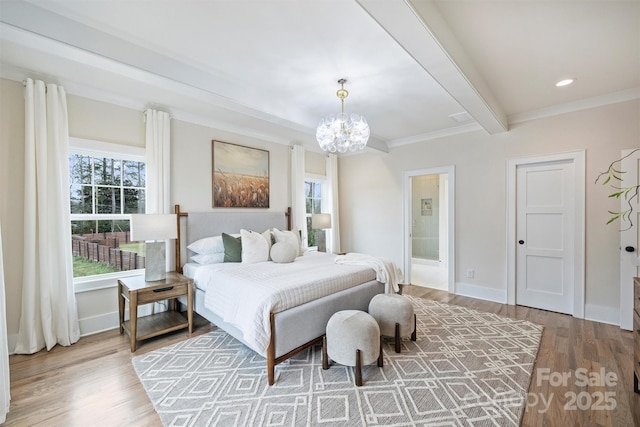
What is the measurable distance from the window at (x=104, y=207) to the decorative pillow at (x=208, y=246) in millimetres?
657

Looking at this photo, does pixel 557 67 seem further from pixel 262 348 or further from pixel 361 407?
pixel 262 348

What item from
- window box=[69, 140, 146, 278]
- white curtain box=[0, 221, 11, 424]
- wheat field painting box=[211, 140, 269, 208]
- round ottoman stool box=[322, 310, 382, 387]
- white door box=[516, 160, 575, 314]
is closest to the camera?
white curtain box=[0, 221, 11, 424]

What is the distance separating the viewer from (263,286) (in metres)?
2.28

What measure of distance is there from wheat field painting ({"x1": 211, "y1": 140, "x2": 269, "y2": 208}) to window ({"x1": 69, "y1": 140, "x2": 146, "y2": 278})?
0.93 meters

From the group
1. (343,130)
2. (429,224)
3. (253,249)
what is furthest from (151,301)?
(429,224)

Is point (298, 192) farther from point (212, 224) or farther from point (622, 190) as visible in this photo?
point (622, 190)

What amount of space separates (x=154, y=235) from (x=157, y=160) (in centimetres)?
99

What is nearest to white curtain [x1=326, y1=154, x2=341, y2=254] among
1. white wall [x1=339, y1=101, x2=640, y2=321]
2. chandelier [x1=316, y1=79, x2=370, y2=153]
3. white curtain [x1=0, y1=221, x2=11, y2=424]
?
white wall [x1=339, y1=101, x2=640, y2=321]

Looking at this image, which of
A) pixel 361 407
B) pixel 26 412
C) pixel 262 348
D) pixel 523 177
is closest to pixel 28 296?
pixel 26 412

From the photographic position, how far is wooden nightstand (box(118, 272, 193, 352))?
256cm

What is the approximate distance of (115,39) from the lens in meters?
2.04

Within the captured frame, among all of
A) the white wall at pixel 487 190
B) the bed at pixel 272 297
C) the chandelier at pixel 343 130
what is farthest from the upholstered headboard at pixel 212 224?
the white wall at pixel 487 190

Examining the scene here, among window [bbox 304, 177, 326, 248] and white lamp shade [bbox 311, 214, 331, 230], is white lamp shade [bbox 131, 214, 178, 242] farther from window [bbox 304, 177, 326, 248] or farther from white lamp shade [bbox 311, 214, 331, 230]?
window [bbox 304, 177, 326, 248]

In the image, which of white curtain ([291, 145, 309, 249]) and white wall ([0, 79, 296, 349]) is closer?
white wall ([0, 79, 296, 349])
